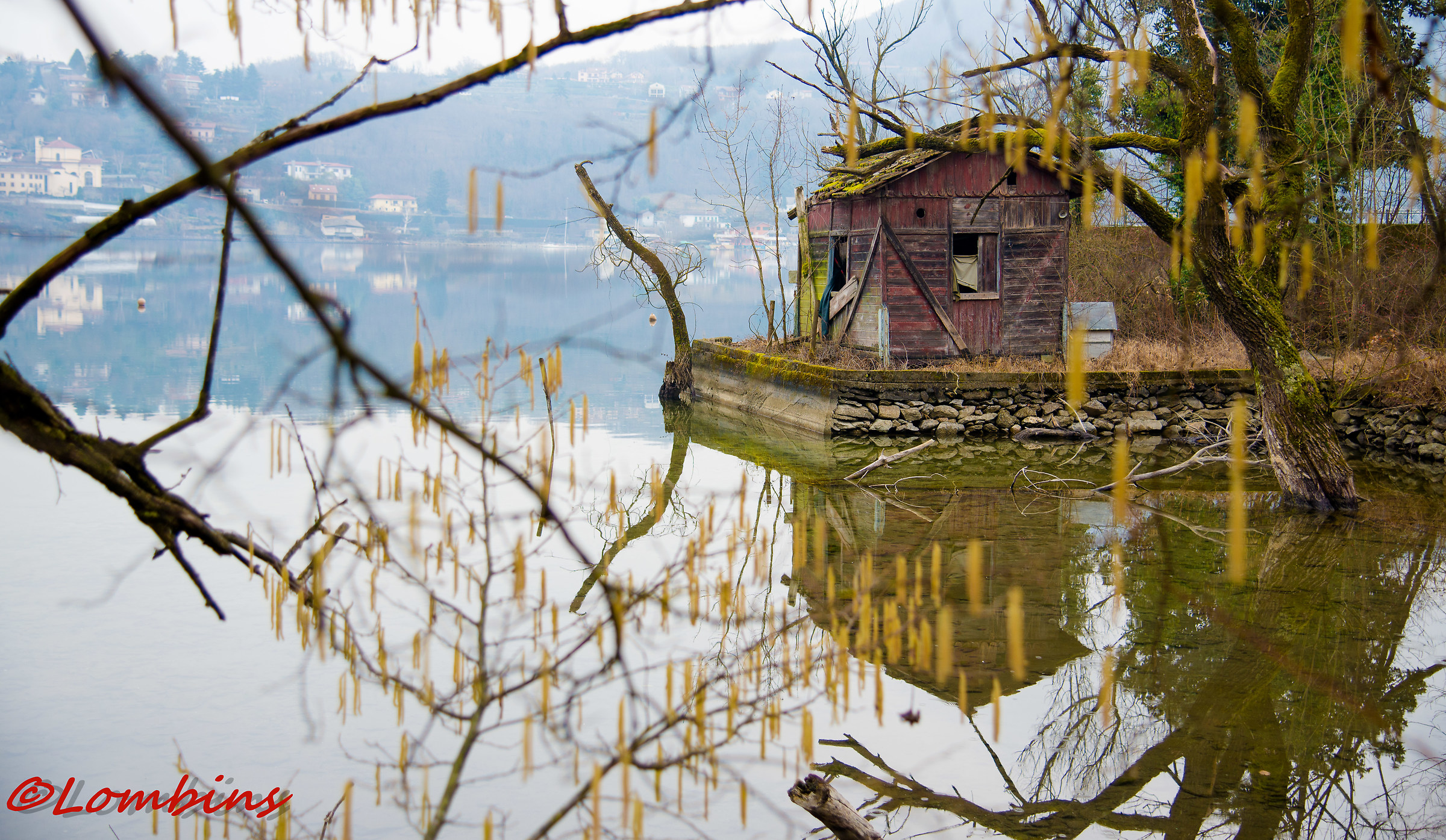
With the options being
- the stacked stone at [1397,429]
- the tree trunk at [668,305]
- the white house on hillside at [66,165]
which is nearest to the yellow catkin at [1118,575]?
the white house on hillside at [66,165]

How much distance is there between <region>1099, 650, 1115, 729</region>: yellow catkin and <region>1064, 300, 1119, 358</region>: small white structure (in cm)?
1294

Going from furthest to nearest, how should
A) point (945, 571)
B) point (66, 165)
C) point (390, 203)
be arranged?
point (390, 203) → point (945, 571) → point (66, 165)

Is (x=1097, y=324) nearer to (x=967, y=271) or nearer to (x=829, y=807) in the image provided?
(x=967, y=271)

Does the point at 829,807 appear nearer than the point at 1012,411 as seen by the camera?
Yes

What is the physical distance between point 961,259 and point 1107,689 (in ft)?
46.7

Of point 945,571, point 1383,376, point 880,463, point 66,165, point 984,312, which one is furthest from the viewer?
point 984,312

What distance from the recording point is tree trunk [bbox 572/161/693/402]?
20.2 m

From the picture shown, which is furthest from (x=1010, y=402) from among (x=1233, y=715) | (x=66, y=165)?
(x=66, y=165)

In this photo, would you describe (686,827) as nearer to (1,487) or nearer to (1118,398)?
(1,487)

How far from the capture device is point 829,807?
4121 millimetres

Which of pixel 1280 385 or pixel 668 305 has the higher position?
pixel 668 305

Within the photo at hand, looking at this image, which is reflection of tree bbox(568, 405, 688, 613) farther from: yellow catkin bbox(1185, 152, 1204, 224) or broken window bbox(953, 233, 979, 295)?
broken window bbox(953, 233, 979, 295)

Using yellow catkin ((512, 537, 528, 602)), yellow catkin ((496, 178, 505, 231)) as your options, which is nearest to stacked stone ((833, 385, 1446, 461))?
yellow catkin ((512, 537, 528, 602))

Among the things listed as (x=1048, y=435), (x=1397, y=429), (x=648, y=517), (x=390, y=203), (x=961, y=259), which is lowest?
(x=648, y=517)
